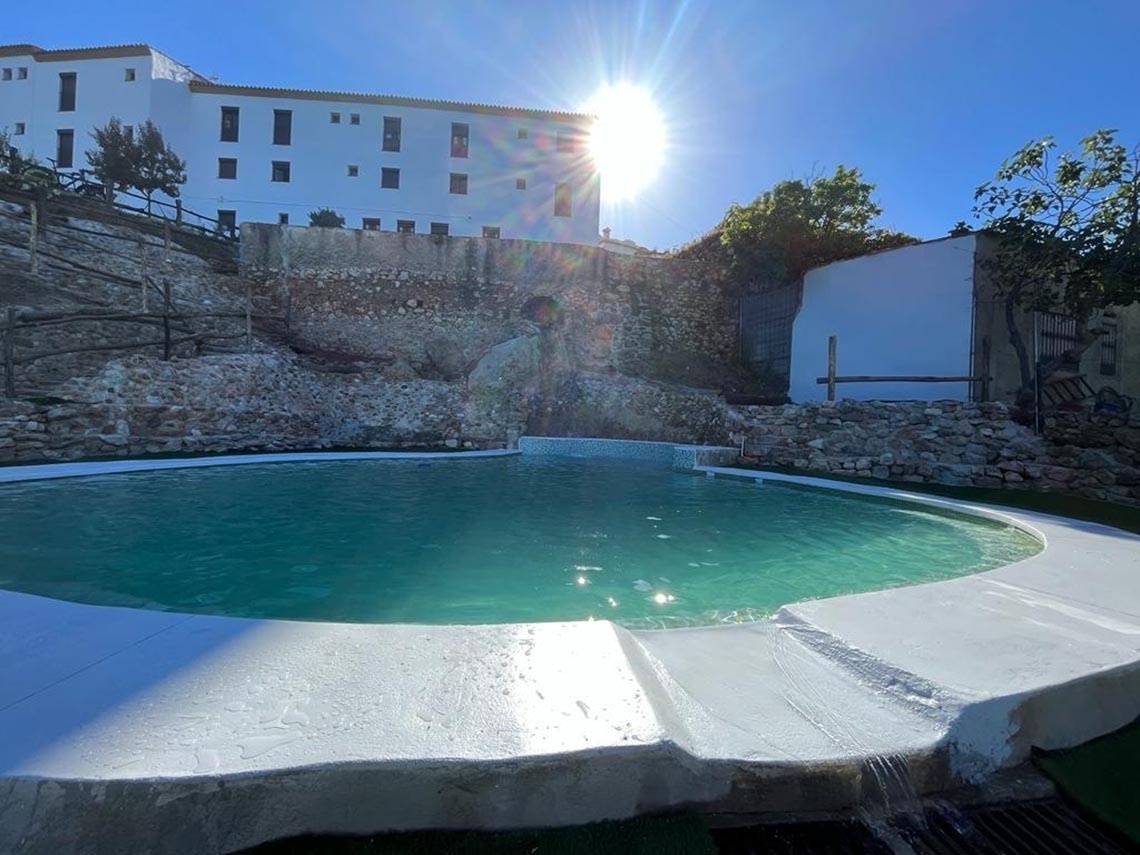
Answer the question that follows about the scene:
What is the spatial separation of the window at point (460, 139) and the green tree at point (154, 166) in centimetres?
1133

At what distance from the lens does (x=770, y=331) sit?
15039mm

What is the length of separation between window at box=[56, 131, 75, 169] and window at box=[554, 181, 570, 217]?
2229cm

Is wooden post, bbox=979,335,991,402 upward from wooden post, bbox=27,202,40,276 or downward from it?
downward

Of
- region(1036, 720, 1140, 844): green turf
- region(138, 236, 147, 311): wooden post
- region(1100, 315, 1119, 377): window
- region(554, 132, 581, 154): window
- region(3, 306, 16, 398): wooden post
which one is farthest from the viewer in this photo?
region(554, 132, 581, 154): window

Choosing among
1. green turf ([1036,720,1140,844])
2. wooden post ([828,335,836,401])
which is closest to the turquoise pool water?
green turf ([1036,720,1140,844])

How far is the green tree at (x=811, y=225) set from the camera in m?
13.9

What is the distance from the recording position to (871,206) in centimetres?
1450

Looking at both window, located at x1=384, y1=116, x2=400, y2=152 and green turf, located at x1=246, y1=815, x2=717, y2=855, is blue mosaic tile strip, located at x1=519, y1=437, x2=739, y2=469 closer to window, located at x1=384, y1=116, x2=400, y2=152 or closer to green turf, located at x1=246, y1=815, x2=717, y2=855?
green turf, located at x1=246, y1=815, x2=717, y2=855

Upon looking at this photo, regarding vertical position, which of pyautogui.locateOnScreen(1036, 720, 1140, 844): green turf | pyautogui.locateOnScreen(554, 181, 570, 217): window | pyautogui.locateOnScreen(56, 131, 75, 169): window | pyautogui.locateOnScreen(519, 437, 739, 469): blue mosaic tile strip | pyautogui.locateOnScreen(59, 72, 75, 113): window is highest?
pyautogui.locateOnScreen(59, 72, 75, 113): window

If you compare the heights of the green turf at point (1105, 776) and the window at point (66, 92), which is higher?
the window at point (66, 92)

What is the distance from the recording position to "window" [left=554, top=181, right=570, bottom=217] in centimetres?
2559

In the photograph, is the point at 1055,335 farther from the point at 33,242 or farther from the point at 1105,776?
the point at 33,242

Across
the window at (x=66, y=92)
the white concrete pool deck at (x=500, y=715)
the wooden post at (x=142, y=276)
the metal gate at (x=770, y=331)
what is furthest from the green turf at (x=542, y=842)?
the window at (x=66, y=92)

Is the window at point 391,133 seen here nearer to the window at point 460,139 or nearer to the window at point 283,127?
the window at point 460,139
